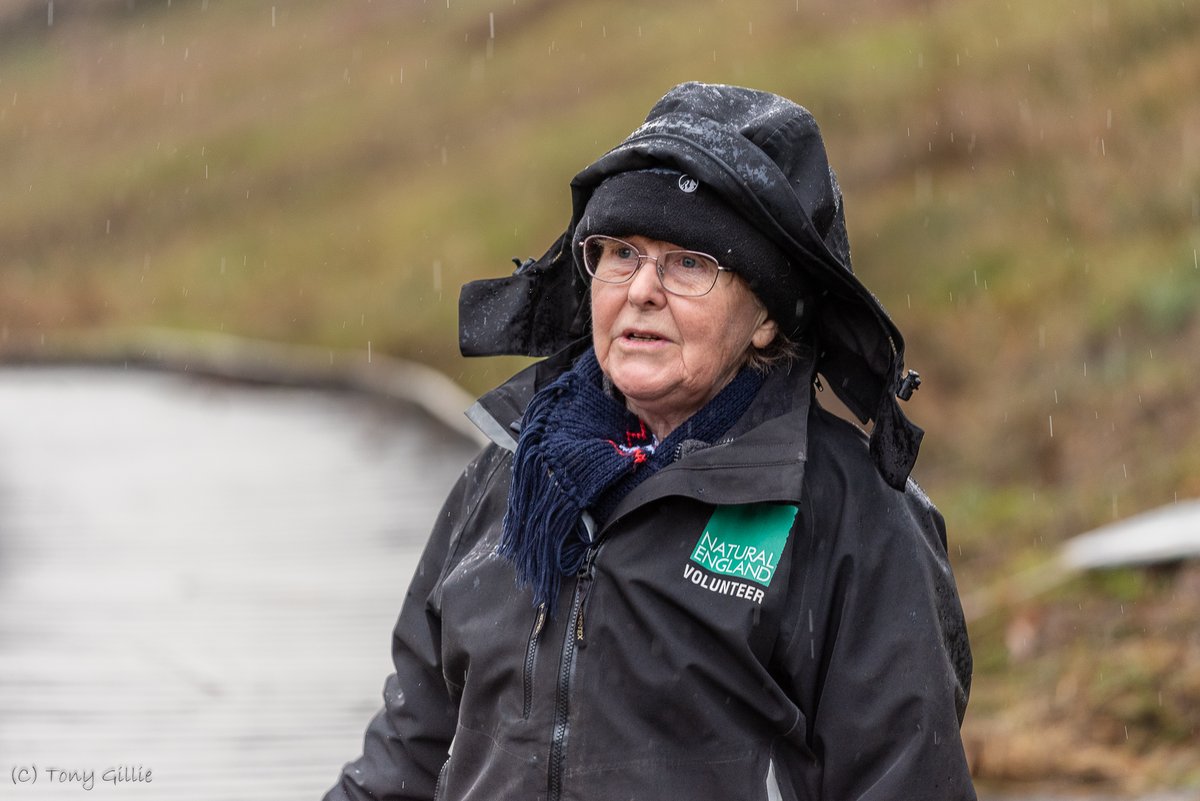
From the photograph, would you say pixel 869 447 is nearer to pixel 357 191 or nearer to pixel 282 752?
pixel 282 752

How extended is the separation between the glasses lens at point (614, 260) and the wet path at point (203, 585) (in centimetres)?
363

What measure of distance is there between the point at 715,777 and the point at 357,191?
93.3ft

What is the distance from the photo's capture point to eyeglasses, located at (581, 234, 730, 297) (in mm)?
2488

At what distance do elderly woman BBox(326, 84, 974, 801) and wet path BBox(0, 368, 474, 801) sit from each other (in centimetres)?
353

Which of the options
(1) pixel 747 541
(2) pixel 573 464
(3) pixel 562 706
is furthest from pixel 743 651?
(2) pixel 573 464

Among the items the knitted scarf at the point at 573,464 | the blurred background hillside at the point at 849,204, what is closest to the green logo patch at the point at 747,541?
the knitted scarf at the point at 573,464

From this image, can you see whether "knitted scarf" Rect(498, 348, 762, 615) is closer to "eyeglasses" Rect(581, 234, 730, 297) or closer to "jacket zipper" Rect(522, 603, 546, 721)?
"jacket zipper" Rect(522, 603, 546, 721)

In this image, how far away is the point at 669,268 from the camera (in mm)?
2502

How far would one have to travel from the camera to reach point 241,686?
708 centimetres

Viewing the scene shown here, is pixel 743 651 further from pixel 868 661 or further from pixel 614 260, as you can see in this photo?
pixel 614 260

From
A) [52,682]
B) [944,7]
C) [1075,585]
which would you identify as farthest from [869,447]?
[944,7]

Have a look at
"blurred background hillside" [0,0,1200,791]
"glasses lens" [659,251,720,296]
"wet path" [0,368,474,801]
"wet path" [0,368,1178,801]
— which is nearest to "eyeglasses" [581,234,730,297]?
"glasses lens" [659,251,720,296]

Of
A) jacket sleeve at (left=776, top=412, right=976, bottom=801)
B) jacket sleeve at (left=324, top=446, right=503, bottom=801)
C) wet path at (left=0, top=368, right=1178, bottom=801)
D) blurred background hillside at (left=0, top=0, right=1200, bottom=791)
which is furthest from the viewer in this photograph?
blurred background hillside at (left=0, top=0, right=1200, bottom=791)

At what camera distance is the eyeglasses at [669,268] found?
98.0 inches
